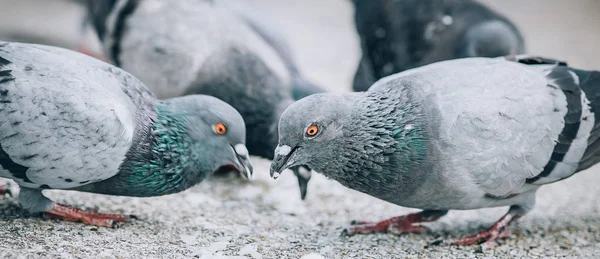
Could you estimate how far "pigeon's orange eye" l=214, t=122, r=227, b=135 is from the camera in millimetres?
3818

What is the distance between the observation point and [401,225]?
4.14m

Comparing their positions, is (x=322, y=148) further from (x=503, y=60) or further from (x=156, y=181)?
(x=503, y=60)

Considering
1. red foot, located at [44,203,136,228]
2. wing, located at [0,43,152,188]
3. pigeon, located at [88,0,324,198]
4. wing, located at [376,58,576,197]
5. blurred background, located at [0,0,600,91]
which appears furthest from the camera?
blurred background, located at [0,0,600,91]

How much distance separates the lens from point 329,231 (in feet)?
13.7

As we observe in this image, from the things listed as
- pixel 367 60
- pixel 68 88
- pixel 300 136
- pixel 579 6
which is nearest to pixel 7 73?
pixel 68 88

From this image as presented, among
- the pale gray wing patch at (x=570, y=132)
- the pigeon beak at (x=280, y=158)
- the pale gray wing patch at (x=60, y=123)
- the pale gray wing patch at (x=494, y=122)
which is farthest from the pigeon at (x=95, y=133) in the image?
the pale gray wing patch at (x=570, y=132)

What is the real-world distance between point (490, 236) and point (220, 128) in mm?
1806

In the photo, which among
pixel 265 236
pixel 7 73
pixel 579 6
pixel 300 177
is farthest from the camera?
pixel 579 6

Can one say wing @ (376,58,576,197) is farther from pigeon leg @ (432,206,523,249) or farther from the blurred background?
the blurred background

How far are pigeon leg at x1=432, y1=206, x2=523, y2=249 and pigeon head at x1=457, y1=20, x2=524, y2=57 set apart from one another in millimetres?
2222

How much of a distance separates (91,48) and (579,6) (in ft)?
25.3

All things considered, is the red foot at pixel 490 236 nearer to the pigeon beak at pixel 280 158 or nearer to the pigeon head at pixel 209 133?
the pigeon beak at pixel 280 158

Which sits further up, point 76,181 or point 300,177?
point 76,181

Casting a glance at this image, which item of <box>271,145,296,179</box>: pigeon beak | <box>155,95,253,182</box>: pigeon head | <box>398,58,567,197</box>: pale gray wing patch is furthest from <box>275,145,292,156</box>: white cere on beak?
<box>398,58,567,197</box>: pale gray wing patch
